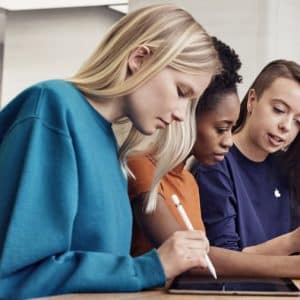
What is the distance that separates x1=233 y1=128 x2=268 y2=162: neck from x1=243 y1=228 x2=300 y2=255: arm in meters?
0.19

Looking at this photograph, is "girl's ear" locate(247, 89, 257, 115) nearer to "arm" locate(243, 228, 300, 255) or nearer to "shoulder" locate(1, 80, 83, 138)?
"arm" locate(243, 228, 300, 255)

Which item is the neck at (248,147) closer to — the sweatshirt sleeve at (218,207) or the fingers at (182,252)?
the sweatshirt sleeve at (218,207)

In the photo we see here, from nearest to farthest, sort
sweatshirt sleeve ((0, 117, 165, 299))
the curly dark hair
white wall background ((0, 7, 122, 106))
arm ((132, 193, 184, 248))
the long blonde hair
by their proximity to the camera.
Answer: sweatshirt sleeve ((0, 117, 165, 299)), the long blonde hair, arm ((132, 193, 184, 248)), the curly dark hair, white wall background ((0, 7, 122, 106))

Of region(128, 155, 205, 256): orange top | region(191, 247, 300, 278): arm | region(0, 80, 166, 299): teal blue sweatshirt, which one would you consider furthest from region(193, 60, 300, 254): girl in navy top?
region(0, 80, 166, 299): teal blue sweatshirt

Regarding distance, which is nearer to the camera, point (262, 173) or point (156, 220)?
point (156, 220)

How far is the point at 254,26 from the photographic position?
62.1 inches

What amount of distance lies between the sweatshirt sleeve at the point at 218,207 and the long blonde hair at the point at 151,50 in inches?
11.8

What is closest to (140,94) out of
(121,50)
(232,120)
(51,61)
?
(121,50)

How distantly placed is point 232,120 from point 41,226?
61 centimetres

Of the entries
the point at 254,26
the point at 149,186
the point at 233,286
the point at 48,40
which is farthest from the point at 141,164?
the point at 48,40

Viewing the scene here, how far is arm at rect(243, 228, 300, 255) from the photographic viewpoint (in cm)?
130

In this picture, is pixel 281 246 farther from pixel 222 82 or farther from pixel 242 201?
pixel 222 82

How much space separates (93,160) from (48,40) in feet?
9.07

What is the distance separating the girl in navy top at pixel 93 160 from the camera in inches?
29.8
